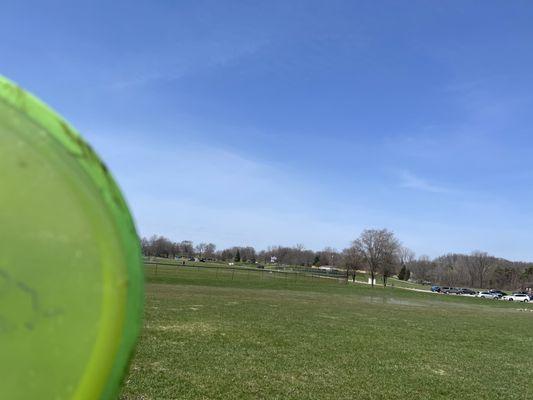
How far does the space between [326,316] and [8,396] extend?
22.3 metres

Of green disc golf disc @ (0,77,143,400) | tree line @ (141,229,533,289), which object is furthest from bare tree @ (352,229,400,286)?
green disc golf disc @ (0,77,143,400)

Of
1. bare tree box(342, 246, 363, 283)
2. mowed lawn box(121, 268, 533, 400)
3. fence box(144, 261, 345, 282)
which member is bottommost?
mowed lawn box(121, 268, 533, 400)

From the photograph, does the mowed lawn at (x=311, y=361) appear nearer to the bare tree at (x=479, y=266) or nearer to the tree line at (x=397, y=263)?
the tree line at (x=397, y=263)

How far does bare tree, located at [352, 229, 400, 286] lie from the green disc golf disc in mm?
93923

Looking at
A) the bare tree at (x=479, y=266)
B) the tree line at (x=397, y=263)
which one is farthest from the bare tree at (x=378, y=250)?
the bare tree at (x=479, y=266)

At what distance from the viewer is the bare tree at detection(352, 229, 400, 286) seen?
92562 millimetres

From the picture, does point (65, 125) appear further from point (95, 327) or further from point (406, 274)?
point (406, 274)

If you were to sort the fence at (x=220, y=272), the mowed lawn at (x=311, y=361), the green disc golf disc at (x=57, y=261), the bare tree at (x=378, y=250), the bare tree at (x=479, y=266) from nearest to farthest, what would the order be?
the green disc golf disc at (x=57, y=261)
the mowed lawn at (x=311, y=361)
the fence at (x=220, y=272)
the bare tree at (x=378, y=250)
the bare tree at (x=479, y=266)

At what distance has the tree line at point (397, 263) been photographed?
9388cm

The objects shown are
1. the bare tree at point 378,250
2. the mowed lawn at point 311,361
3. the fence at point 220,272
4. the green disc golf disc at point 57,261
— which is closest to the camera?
the green disc golf disc at point 57,261

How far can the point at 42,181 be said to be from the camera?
1181mm

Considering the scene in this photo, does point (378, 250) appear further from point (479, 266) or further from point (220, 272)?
point (479, 266)

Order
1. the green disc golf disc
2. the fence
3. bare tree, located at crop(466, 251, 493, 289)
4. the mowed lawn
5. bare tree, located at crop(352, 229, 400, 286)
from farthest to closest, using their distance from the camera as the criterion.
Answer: bare tree, located at crop(466, 251, 493, 289) → bare tree, located at crop(352, 229, 400, 286) → the fence → the mowed lawn → the green disc golf disc

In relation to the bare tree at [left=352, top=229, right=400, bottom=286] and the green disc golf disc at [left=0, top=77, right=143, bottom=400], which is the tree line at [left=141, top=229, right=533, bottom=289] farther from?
the green disc golf disc at [left=0, top=77, right=143, bottom=400]
